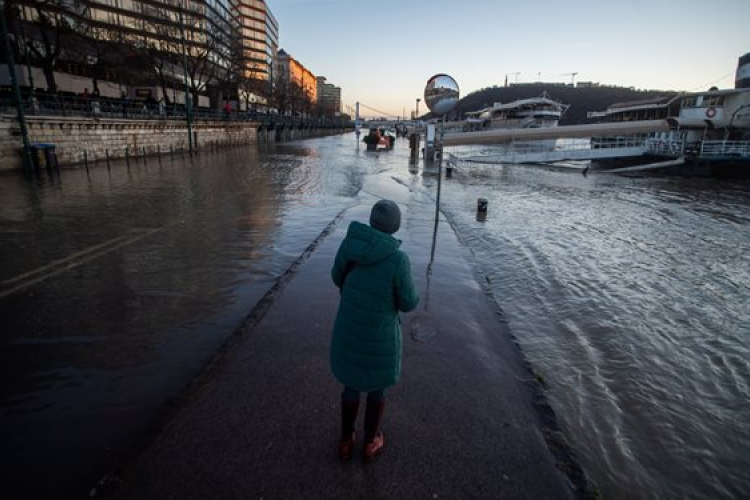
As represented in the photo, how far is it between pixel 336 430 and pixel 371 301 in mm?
1274

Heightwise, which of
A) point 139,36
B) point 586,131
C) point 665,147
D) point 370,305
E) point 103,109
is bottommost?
point 370,305

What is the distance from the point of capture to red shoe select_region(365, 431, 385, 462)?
2883 millimetres

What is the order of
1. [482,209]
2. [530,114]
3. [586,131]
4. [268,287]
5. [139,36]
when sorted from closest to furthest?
[268,287] < [482,209] < [586,131] < [139,36] < [530,114]

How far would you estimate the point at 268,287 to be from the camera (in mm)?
6461

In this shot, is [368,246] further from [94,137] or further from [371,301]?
[94,137]

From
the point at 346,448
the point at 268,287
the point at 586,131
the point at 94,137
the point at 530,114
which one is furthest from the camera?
the point at 530,114

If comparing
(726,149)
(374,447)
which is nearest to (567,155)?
(726,149)

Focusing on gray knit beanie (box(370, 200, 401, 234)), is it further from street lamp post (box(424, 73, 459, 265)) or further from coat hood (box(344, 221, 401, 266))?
street lamp post (box(424, 73, 459, 265))

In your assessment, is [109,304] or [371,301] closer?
[371,301]

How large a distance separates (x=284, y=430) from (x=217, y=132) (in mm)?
47390

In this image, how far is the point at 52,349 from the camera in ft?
14.8

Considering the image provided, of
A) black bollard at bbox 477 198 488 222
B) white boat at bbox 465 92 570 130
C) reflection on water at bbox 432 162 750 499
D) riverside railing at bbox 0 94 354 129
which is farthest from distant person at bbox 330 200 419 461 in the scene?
white boat at bbox 465 92 570 130

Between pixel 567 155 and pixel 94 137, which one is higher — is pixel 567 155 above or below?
below

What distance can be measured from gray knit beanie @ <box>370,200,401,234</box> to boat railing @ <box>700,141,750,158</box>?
37.1m
